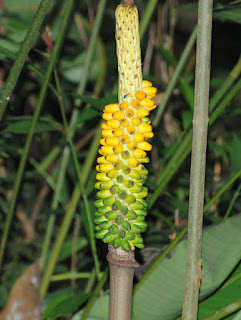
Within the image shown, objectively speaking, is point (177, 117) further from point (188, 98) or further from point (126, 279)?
point (126, 279)

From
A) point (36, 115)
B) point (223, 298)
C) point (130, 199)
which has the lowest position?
point (223, 298)

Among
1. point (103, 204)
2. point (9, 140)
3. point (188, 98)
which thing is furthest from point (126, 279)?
point (9, 140)

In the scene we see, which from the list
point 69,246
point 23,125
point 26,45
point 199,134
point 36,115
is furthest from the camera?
point 69,246

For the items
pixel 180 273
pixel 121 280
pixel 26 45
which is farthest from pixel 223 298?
pixel 26 45

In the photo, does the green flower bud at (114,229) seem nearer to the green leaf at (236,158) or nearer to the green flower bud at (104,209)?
the green flower bud at (104,209)

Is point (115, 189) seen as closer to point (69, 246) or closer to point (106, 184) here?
point (106, 184)

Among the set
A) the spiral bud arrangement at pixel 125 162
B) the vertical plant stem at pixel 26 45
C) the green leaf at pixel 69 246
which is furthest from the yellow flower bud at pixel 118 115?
the green leaf at pixel 69 246

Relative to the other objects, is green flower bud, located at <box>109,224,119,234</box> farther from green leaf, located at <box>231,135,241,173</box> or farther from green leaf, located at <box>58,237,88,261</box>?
green leaf, located at <box>58,237,88,261</box>

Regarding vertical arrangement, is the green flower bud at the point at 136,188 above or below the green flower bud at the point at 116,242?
above
